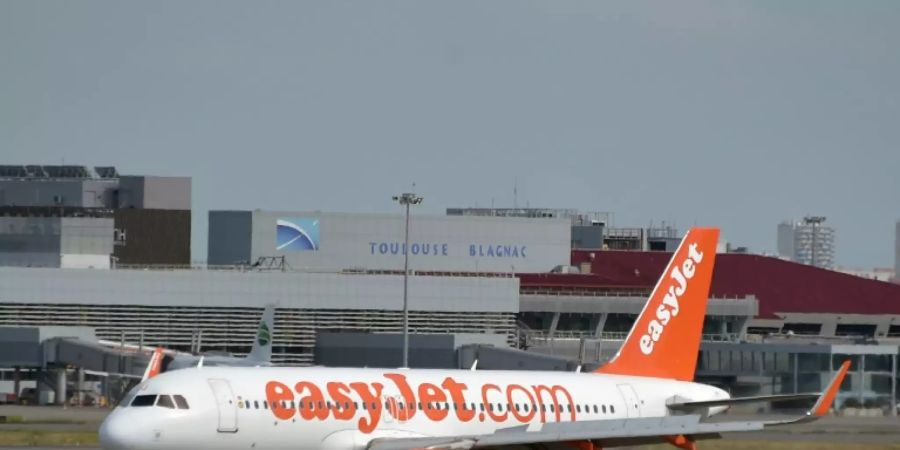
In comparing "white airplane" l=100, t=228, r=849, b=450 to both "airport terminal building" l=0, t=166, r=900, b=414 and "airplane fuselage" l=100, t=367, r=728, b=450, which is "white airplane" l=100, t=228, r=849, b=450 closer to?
"airplane fuselage" l=100, t=367, r=728, b=450

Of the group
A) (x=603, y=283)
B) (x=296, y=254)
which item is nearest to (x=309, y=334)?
(x=296, y=254)

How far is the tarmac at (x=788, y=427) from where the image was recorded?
85.8 metres

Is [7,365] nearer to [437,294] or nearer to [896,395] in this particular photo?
[437,294]

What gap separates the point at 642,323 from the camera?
64.1m

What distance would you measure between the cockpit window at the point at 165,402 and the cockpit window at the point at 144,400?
172mm

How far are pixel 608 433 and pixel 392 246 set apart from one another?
13549cm

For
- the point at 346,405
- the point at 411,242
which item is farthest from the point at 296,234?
the point at 346,405

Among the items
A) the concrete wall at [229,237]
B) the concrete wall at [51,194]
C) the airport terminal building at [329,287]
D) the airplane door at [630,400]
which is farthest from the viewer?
the concrete wall at [51,194]

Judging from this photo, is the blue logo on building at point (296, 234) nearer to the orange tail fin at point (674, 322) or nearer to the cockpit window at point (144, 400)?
the orange tail fin at point (674, 322)

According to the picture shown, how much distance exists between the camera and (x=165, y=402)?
2029 inches

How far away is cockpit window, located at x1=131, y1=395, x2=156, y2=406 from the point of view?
51625 mm

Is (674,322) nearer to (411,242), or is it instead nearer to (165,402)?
(165,402)

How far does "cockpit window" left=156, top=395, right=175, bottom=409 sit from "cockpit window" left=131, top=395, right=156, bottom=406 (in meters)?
0.17

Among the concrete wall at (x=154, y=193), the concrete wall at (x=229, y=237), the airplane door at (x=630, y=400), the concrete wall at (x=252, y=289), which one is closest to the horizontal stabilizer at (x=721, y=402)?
the airplane door at (x=630, y=400)
